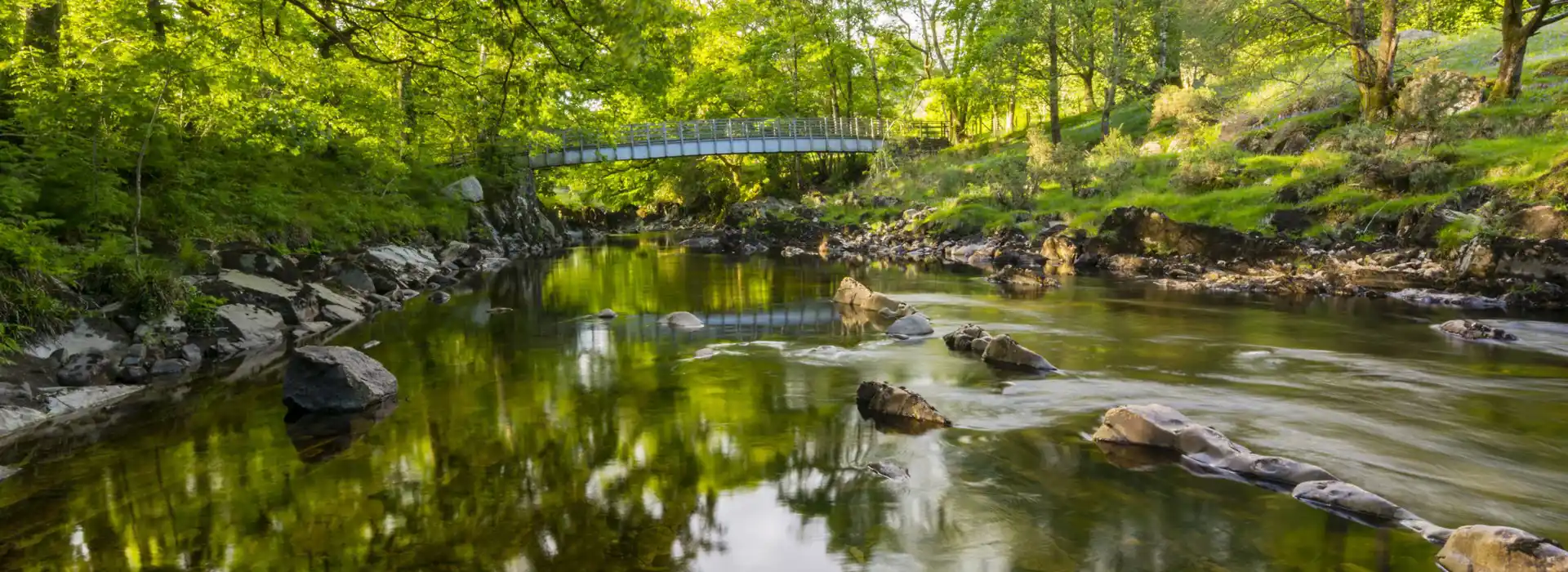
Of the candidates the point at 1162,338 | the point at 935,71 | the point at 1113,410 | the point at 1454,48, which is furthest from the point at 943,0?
the point at 1113,410

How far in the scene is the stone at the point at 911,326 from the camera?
13.6m

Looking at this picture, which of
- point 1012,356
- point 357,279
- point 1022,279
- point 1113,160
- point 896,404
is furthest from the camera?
point 1113,160

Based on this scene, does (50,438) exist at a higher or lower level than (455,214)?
lower

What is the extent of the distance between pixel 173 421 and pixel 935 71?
2410 inches

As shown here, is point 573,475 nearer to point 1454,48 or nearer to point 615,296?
point 615,296

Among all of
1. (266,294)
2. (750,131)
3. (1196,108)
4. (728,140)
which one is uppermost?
(750,131)

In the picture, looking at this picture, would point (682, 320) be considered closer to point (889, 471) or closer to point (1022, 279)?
point (889, 471)

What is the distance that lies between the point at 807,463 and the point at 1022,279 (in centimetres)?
1543

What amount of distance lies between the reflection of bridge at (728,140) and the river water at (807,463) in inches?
1251

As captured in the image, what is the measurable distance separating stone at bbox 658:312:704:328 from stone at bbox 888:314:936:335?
403 centimetres

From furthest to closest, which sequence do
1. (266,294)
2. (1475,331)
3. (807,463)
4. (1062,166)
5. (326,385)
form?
(1062,166)
(266,294)
(1475,331)
(326,385)
(807,463)

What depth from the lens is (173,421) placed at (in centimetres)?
893

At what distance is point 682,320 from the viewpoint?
15820 millimetres

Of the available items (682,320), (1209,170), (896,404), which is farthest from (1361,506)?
(1209,170)
